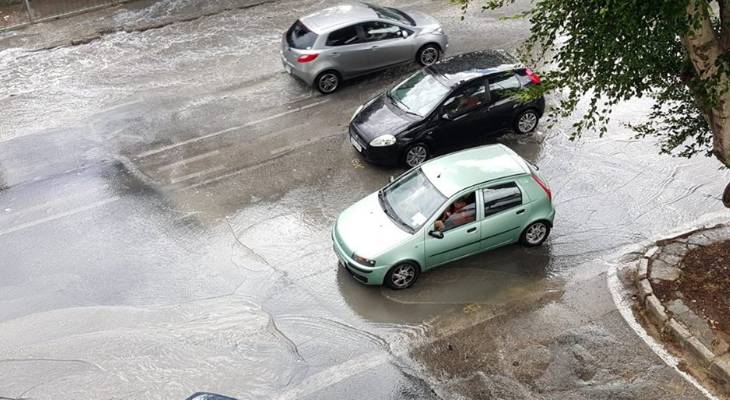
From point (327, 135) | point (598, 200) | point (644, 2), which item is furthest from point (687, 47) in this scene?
point (327, 135)

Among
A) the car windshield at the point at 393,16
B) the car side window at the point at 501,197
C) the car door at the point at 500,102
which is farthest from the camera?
the car windshield at the point at 393,16

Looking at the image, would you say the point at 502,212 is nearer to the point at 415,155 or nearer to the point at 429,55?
the point at 415,155

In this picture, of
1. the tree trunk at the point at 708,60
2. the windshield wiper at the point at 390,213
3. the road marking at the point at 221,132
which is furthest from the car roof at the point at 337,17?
the tree trunk at the point at 708,60

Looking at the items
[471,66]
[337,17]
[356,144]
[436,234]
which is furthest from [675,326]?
[337,17]

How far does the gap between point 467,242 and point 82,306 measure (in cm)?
577

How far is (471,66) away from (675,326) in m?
6.75

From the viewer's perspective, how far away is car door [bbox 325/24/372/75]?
16.2 m

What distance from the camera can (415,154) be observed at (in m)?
13.6

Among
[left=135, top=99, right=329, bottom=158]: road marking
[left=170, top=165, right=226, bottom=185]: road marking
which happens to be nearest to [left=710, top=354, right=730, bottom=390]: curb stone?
[left=170, top=165, right=226, bottom=185]: road marking

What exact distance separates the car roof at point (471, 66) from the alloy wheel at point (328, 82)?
9.10 ft

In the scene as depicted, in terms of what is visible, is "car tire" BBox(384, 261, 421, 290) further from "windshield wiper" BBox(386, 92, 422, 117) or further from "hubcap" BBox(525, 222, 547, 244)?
"windshield wiper" BBox(386, 92, 422, 117)

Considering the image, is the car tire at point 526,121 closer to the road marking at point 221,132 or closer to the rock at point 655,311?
the road marking at point 221,132

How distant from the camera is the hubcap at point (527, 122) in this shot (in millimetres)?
14266

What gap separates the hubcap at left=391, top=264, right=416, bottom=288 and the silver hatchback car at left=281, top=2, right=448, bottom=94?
697 centimetres
